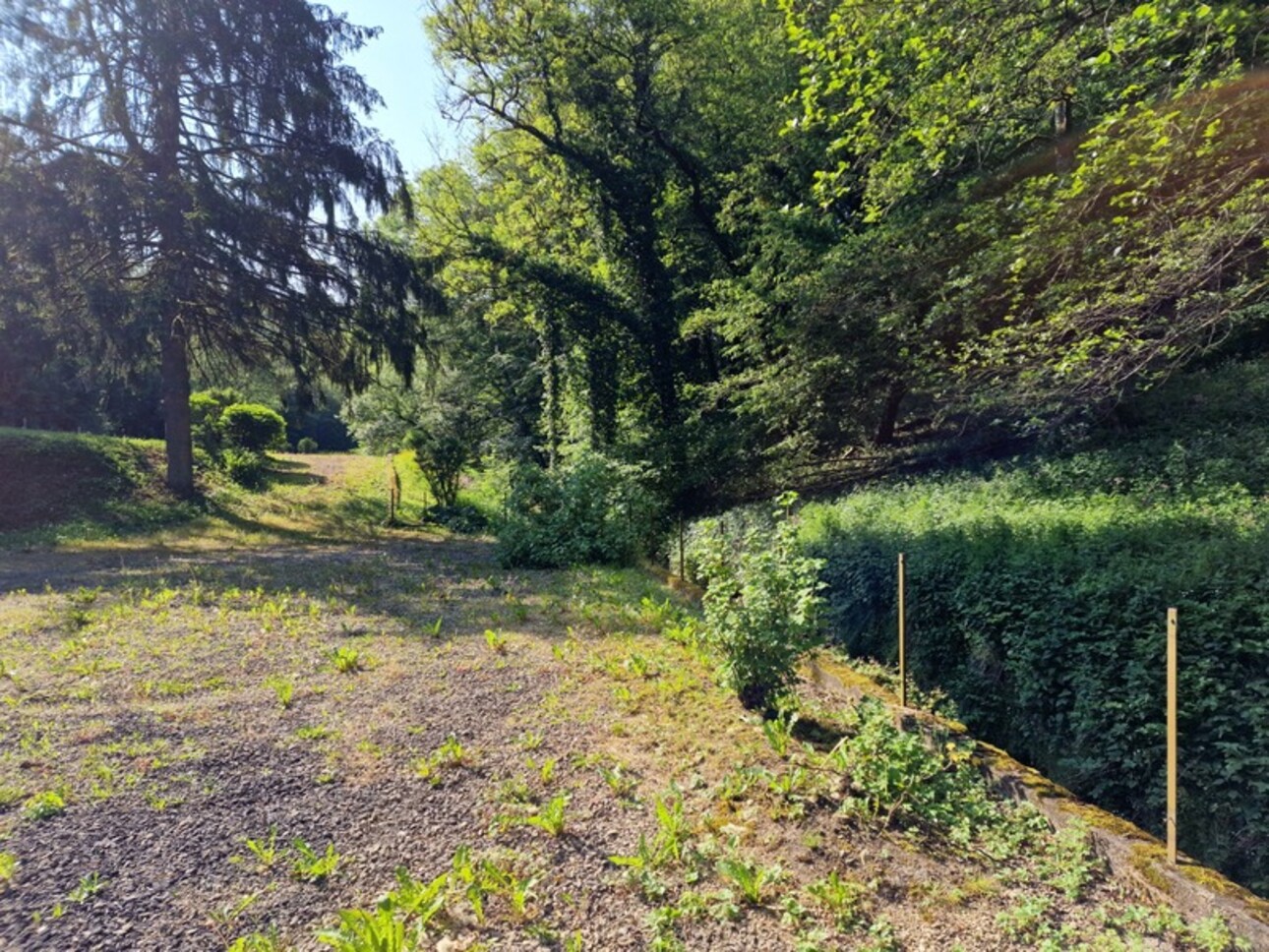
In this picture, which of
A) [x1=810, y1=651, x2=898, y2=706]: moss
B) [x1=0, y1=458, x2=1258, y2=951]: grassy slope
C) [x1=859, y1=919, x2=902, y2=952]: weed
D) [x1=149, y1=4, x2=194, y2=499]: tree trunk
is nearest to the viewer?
[x1=859, y1=919, x2=902, y2=952]: weed

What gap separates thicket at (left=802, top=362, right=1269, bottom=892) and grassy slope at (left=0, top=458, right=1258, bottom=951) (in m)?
0.68

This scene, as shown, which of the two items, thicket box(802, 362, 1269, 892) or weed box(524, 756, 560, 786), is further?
weed box(524, 756, 560, 786)

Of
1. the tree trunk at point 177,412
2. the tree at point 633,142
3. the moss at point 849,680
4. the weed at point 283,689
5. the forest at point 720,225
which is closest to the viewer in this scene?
the weed at point 283,689

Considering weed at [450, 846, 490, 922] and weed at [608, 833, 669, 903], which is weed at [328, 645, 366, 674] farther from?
weed at [608, 833, 669, 903]

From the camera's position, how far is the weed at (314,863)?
8.27 ft

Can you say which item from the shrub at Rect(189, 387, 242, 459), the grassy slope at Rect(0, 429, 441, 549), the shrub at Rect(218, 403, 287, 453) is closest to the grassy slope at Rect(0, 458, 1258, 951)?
the grassy slope at Rect(0, 429, 441, 549)

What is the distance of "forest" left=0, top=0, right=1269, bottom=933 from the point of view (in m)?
4.12

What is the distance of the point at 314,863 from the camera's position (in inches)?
101

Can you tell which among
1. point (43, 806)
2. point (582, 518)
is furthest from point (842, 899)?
point (582, 518)

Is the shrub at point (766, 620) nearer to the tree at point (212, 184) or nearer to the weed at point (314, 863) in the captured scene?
the weed at point (314, 863)

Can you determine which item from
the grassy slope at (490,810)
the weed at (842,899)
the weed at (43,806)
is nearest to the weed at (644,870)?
the grassy slope at (490,810)

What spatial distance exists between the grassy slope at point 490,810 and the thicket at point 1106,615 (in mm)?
677

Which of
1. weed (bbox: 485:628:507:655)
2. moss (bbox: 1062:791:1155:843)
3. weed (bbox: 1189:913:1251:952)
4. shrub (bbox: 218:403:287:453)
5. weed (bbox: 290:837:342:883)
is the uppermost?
shrub (bbox: 218:403:287:453)

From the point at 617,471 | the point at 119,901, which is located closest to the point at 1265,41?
the point at 617,471
